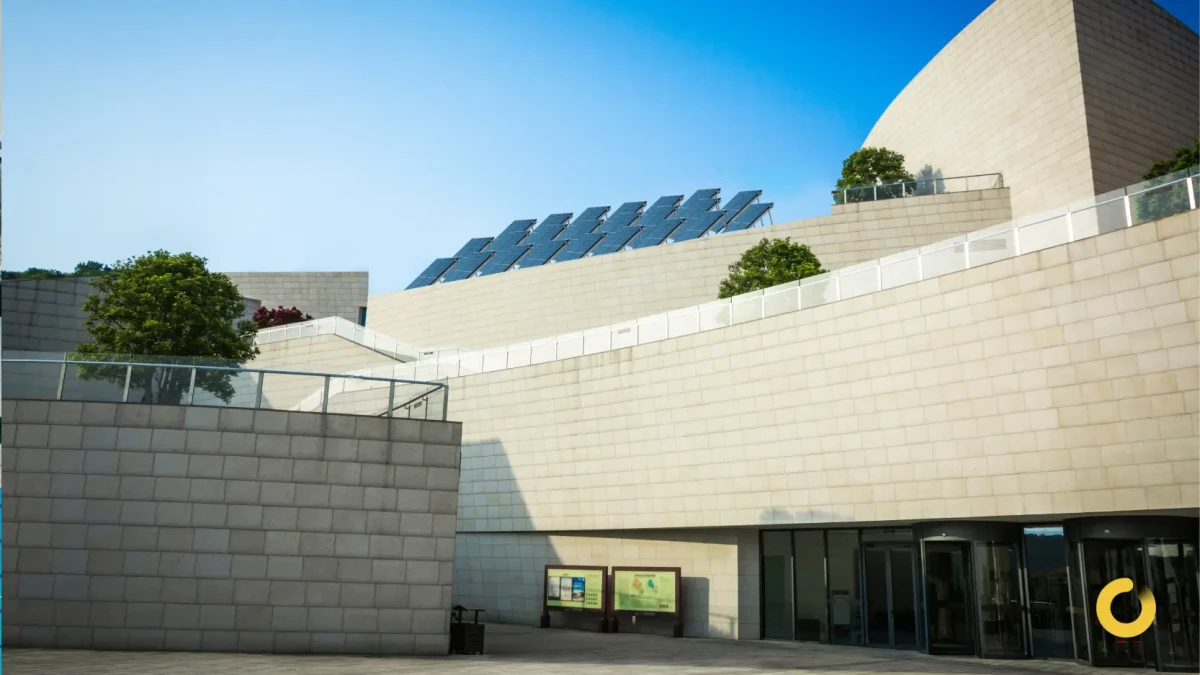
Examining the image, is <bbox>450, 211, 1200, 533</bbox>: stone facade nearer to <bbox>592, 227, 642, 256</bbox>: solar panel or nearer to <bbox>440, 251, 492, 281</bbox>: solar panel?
<bbox>592, 227, 642, 256</bbox>: solar panel

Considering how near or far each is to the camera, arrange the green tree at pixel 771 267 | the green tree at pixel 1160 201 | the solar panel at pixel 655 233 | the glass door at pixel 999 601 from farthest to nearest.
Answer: the solar panel at pixel 655 233, the green tree at pixel 771 267, the glass door at pixel 999 601, the green tree at pixel 1160 201

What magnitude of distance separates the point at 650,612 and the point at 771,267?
1282 centimetres

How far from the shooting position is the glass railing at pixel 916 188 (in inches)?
1452

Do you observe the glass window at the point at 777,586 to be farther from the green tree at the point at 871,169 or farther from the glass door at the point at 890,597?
the green tree at the point at 871,169

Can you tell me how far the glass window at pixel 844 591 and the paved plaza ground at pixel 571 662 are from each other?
2.59ft

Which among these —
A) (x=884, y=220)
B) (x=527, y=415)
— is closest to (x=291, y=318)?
(x=527, y=415)

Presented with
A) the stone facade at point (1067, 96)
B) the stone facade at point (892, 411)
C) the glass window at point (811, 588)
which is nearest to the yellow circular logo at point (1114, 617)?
the stone facade at point (892, 411)

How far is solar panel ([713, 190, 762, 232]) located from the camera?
41.6m

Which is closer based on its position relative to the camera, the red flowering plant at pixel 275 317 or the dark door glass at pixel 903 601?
the dark door glass at pixel 903 601

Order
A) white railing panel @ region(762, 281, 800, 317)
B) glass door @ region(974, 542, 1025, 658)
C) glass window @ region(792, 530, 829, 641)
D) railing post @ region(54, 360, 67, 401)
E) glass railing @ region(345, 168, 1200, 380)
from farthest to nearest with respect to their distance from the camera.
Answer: glass window @ region(792, 530, 829, 641) < white railing panel @ region(762, 281, 800, 317) < glass door @ region(974, 542, 1025, 658) < glass railing @ region(345, 168, 1200, 380) < railing post @ region(54, 360, 67, 401)

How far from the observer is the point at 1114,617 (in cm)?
1719

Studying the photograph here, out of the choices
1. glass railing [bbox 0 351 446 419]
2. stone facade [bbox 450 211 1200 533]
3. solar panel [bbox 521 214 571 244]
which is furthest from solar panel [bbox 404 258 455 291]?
glass railing [bbox 0 351 446 419]

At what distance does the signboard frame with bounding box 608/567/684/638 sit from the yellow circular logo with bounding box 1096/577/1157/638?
9.93m

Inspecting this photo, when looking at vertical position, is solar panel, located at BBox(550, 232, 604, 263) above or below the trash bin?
above
